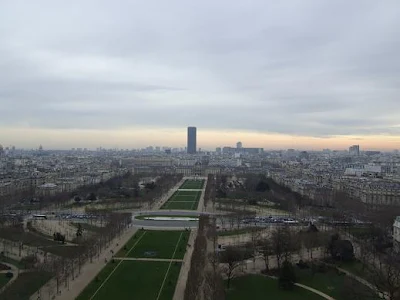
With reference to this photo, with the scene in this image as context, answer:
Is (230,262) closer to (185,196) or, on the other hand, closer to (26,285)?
(26,285)

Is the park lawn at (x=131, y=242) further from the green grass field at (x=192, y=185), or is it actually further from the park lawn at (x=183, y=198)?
the green grass field at (x=192, y=185)

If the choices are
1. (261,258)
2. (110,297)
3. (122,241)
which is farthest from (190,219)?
(110,297)

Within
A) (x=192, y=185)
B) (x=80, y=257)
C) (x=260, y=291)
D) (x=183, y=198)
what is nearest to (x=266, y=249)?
(x=260, y=291)

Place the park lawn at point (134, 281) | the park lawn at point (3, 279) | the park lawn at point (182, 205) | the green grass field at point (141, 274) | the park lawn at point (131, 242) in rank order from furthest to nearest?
the park lawn at point (182, 205), the park lawn at point (131, 242), the park lawn at point (3, 279), the green grass field at point (141, 274), the park lawn at point (134, 281)

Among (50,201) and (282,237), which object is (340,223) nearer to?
(282,237)

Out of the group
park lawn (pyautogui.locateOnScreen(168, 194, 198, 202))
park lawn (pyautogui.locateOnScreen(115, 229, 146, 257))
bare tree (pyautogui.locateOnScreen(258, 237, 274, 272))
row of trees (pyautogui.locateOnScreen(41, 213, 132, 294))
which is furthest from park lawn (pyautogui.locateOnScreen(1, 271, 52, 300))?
park lawn (pyautogui.locateOnScreen(168, 194, 198, 202))

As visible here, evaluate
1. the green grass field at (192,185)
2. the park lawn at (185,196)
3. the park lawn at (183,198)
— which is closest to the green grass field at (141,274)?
the park lawn at (183,198)
